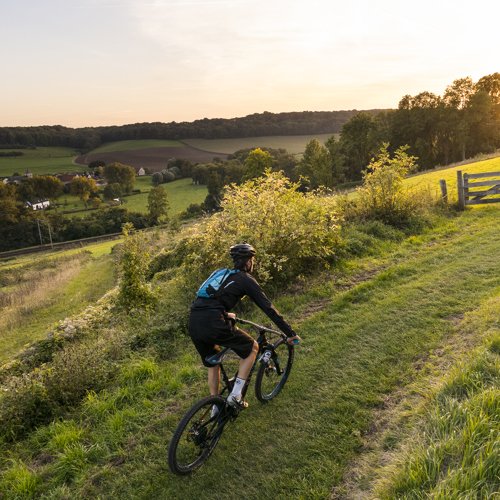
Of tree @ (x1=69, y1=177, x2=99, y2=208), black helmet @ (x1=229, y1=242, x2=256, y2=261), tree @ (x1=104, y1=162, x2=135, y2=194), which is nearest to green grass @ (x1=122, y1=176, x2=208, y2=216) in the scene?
tree @ (x1=104, y1=162, x2=135, y2=194)

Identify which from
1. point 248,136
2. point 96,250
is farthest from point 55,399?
point 248,136

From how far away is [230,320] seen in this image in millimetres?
4125

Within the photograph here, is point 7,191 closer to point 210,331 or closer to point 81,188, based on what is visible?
point 81,188

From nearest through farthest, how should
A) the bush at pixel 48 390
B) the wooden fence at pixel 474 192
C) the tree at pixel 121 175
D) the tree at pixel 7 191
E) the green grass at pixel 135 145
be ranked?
the bush at pixel 48 390
the wooden fence at pixel 474 192
the tree at pixel 7 191
the tree at pixel 121 175
the green grass at pixel 135 145

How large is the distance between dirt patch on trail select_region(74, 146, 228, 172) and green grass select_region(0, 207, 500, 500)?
363ft

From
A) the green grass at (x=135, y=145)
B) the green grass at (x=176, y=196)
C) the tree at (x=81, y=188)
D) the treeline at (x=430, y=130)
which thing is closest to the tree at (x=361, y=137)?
the treeline at (x=430, y=130)

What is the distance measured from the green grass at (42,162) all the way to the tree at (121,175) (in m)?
21.5

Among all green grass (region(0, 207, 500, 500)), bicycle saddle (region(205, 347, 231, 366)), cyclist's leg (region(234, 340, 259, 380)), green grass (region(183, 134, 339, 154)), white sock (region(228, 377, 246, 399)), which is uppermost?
green grass (region(183, 134, 339, 154))

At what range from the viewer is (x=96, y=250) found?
46.4m

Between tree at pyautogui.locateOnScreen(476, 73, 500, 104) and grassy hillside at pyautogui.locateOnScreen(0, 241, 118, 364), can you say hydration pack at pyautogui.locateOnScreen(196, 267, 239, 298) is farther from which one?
tree at pyautogui.locateOnScreen(476, 73, 500, 104)

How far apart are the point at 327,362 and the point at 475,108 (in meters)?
60.9

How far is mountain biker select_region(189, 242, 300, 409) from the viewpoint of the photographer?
395 centimetres

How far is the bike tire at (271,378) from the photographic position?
479 centimetres

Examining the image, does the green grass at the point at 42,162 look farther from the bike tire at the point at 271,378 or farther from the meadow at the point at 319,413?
the bike tire at the point at 271,378
